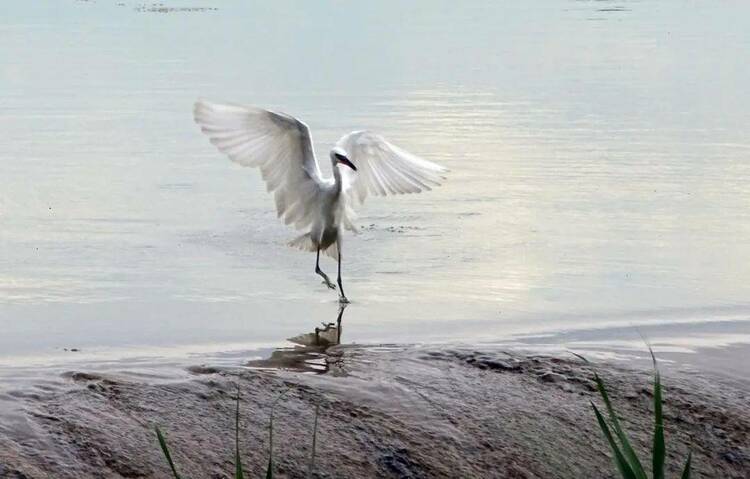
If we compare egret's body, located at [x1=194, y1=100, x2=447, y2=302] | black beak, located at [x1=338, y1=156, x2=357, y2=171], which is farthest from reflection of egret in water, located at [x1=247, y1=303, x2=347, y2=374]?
black beak, located at [x1=338, y1=156, x2=357, y2=171]

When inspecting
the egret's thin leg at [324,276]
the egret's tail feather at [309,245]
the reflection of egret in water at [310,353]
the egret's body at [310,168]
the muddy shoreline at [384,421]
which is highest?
the egret's body at [310,168]

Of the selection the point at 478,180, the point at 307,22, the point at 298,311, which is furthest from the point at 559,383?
the point at 307,22

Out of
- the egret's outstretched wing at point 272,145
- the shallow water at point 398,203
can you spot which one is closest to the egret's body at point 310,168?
the egret's outstretched wing at point 272,145

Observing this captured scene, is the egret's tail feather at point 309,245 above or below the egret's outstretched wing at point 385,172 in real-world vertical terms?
below

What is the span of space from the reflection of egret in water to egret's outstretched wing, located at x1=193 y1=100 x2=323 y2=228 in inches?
54.8

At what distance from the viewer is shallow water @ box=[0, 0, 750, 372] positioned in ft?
29.8

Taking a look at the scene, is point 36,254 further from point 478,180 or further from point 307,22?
point 307,22

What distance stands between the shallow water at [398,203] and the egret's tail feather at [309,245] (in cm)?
24

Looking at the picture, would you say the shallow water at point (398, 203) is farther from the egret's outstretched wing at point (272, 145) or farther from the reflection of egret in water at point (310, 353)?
the egret's outstretched wing at point (272, 145)

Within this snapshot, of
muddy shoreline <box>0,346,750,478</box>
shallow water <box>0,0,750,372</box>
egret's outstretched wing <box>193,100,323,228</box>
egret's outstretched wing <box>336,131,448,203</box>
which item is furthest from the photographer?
egret's outstretched wing <box>336,131,448,203</box>

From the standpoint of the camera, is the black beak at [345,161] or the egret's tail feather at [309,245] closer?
the black beak at [345,161]

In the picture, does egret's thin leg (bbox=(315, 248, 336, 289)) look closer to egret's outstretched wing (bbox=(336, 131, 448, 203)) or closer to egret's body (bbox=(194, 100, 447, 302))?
egret's body (bbox=(194, 100, 447, 302))

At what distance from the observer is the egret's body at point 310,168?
9797 millimetres

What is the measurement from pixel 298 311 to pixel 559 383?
2391mm
